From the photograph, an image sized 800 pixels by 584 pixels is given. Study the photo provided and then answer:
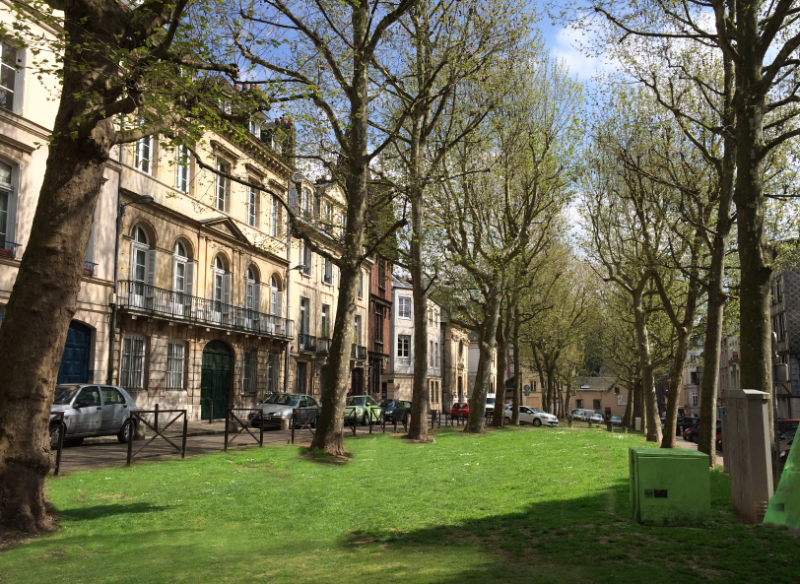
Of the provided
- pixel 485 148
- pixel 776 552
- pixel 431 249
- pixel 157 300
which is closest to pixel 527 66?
pixel 485 148

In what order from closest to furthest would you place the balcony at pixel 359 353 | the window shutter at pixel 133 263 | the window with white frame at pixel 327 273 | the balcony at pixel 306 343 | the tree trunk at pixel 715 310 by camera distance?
the tree trunk at pixel 715 310, the window shutter at pixel 133 263, the balcony at pixel 306 343, the window with white frame at pixel 327 273, the balcony at pixel 359 353

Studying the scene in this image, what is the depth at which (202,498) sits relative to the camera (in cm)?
1001

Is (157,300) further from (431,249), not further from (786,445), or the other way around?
(786,445)

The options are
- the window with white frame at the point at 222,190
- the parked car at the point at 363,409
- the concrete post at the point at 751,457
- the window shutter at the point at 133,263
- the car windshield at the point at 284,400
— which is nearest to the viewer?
the concrete post at the point at 751,457

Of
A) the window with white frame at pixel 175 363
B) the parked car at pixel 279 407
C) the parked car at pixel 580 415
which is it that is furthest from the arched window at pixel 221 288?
the parked car at pixel 580 415

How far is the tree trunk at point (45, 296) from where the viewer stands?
762 centimetres

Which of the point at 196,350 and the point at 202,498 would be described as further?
the point at 196,350

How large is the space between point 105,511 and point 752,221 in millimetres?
9746

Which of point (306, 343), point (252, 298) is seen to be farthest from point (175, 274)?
point (306, 343)

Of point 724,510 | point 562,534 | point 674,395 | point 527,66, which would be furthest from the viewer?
point 527,66

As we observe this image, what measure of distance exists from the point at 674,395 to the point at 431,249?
1109 centimetres

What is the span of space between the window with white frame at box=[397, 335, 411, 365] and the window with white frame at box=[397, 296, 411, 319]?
1.83 metres

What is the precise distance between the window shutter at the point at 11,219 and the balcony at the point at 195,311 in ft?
16.2

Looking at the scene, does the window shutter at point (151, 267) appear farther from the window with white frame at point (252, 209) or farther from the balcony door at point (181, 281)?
the window with white frame at point (252, 209)
